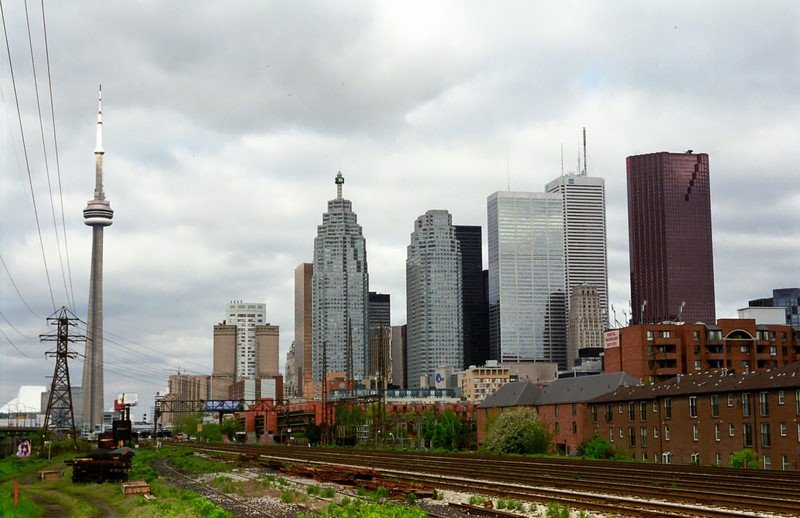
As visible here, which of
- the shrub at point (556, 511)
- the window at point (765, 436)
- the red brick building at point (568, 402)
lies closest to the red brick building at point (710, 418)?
the window at point (765, 436)

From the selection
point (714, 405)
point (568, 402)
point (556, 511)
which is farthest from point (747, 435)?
point (556, 511)

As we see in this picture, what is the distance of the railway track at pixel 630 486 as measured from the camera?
38469 mm

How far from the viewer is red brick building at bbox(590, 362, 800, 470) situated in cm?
8225

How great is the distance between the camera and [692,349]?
169 metres

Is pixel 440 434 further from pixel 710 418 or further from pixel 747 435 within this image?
pixel 747 435

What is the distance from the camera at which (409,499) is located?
4469 cm

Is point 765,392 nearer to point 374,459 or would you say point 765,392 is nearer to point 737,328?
point 374,459

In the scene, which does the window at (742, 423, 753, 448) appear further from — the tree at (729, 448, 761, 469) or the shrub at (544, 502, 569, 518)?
the shrub at (544, 502, 569, 518)

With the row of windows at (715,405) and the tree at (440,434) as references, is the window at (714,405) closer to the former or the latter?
the row of windows at (715,405)

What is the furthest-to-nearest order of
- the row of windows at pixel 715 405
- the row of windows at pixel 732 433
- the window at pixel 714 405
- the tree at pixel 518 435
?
1. the tree at pixel 518 435
2. the window at pixel 714 405
3. the row of windows at pixel 715 405
4. the row of windows at pixel 732 433

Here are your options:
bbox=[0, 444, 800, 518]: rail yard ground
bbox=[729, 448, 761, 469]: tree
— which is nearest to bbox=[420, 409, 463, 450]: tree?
bbox=[729, 448, 761, 469]: tree

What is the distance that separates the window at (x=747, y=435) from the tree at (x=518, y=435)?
95.5ft

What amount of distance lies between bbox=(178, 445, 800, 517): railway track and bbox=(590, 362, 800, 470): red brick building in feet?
70.9

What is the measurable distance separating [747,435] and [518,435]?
30.1 metres
